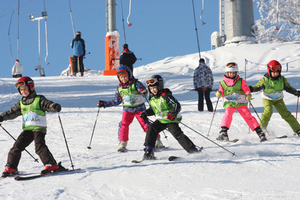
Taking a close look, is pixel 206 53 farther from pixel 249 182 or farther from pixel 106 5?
pixel 249 182

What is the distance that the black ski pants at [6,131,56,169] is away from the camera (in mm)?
3924

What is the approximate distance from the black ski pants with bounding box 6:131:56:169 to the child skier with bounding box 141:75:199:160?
1286 millimetres

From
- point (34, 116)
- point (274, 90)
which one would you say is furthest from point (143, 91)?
point (274, 90)

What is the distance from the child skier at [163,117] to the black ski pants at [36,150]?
1.29 m

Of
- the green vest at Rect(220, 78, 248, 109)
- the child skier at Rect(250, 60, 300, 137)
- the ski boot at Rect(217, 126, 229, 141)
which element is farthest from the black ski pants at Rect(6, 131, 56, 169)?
the child skier at Rect(250, 60, 300, 137)

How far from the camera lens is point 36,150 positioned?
398cm

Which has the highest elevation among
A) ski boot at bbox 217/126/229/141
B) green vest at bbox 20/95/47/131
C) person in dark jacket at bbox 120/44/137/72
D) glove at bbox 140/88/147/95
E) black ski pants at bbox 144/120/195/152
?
person in dark jacket at bbox 120/44/137/72

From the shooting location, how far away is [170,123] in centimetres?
452

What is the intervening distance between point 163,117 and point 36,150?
1.72m

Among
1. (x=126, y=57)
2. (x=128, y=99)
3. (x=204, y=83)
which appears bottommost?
(x=204, y=83)

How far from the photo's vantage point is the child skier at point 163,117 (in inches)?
175

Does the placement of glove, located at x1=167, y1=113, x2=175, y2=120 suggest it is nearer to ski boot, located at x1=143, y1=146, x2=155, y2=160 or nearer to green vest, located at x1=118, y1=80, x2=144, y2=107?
ski boot, located at x1=143, y1=146, x2=155, y2=160

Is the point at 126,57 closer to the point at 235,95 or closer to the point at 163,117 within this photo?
the point at 235,95

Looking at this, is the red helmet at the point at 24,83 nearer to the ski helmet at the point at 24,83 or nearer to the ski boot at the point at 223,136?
the ski helmet at the point at 24,83
